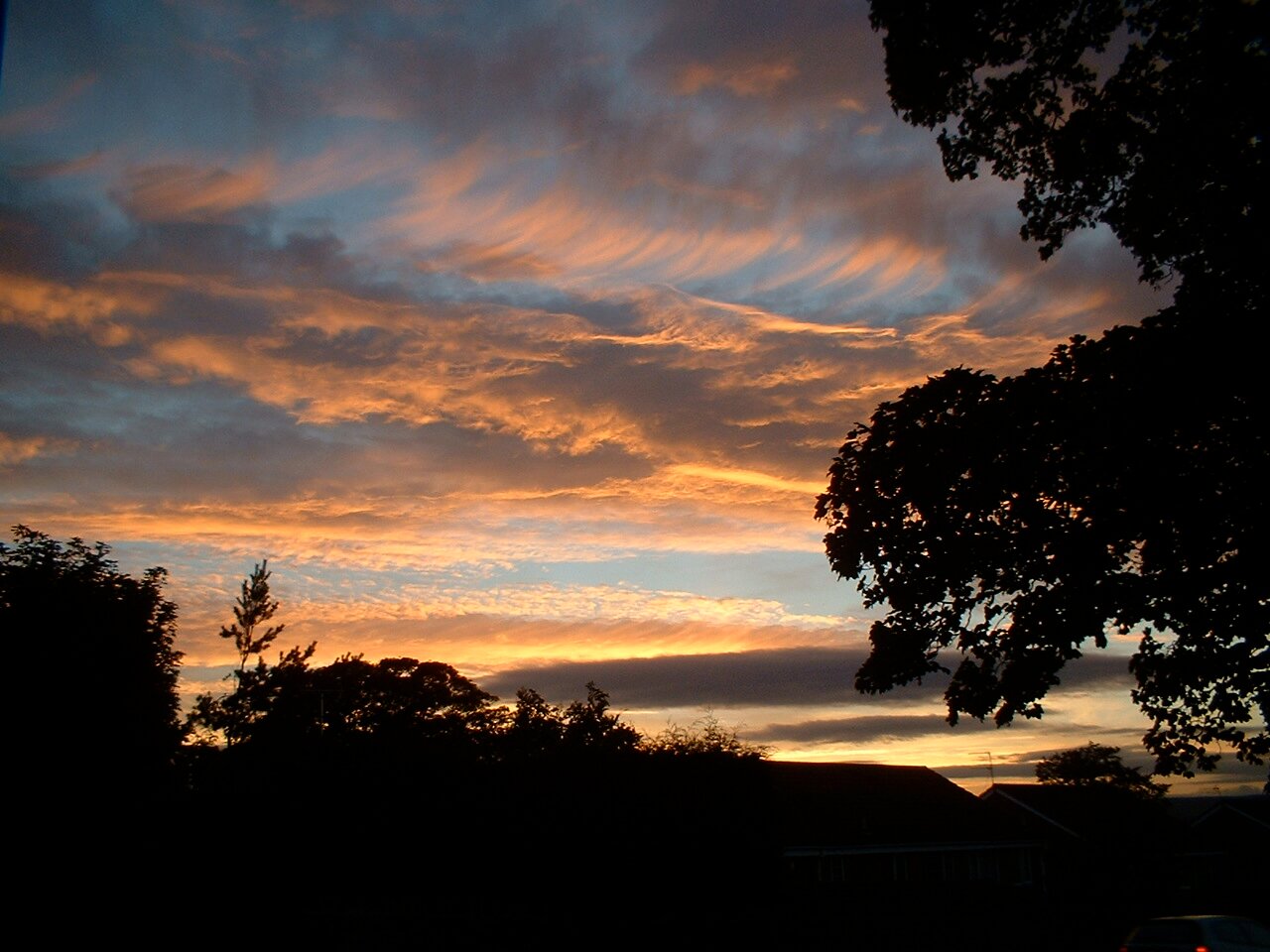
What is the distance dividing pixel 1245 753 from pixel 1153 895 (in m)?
33.7

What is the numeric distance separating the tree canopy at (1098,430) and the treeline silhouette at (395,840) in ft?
26.0

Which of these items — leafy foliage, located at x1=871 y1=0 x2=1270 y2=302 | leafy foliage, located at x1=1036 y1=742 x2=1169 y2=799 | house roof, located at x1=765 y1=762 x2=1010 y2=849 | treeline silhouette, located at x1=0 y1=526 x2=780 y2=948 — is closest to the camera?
leafy foliage, located at x1=871 y1=0 x2=1270 y2=302

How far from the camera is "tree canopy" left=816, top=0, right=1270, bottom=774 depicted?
12773 millimetres

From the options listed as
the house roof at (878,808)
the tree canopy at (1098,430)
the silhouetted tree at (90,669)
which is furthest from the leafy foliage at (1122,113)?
the house roof at (878,808)

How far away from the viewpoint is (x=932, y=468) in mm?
13969

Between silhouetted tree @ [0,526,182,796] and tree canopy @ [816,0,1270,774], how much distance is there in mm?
17232

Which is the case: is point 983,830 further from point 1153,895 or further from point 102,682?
point 102,682

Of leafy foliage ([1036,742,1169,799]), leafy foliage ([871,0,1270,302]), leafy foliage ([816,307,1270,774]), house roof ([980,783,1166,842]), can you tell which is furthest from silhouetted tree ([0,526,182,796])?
leafy foliage ([1036,742,1169,799])

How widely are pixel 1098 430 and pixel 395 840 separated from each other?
14.8 metres

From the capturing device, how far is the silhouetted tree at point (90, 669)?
24.2 m

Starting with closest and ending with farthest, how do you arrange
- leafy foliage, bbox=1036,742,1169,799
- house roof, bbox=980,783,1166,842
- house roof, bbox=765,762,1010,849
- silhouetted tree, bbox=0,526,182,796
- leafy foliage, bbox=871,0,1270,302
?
leafy foliage, bbox=871,0,1270,302 < silhouetted tree, bbox=0,526,182,796 < house roof, bbox=765,762,1010,849 < house roof, bbox=980,783,1166,842 < leafy foliage, bbox=1036,742,1169,799

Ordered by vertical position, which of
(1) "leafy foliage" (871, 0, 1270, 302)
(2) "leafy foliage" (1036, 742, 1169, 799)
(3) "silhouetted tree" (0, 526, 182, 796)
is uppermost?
(1) "leafy foliage" (871, 0, 1270, 302)

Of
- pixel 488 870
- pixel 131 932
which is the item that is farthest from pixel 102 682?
pixel 488 870

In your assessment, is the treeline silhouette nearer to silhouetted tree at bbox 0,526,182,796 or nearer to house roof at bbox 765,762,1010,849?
silhouetted tree at bbox 0,526,182,796
